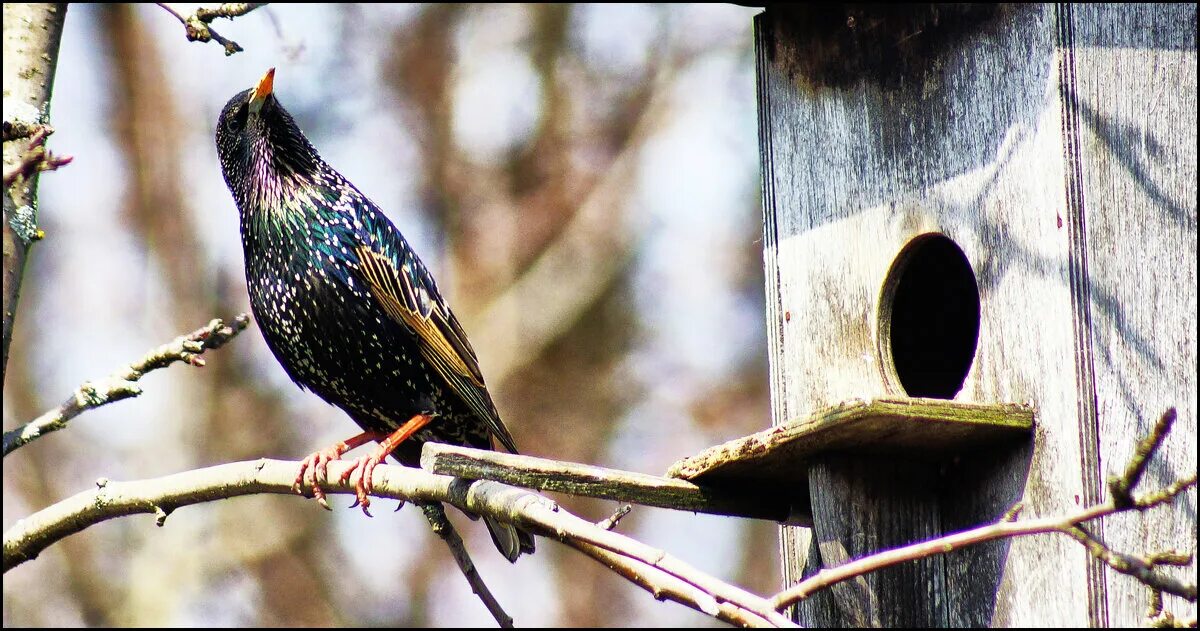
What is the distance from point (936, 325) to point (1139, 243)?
0.98m

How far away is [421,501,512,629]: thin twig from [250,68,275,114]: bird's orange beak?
5.12 feet

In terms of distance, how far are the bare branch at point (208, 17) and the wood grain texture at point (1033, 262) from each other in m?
1.38

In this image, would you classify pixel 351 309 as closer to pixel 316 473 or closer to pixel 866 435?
pixel 316 473

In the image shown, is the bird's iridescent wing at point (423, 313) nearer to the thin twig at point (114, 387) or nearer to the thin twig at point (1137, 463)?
the thin twig at point (114, 387)

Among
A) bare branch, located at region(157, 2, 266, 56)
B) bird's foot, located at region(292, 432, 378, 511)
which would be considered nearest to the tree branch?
bare branch, located at region(157, 2, 266, 56)

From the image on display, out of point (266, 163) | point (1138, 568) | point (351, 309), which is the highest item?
point (266, 163)

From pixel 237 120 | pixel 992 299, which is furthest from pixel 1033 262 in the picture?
pixel 237 120

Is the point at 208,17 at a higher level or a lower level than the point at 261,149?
lower

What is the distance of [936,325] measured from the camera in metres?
3.83

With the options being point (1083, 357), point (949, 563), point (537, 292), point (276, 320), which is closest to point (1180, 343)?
point (1083, 357)

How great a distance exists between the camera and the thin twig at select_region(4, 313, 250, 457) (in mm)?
2990

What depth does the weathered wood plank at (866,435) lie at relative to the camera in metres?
2.76

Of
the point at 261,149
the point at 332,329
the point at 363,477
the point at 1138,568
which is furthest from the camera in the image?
the point at 261,149

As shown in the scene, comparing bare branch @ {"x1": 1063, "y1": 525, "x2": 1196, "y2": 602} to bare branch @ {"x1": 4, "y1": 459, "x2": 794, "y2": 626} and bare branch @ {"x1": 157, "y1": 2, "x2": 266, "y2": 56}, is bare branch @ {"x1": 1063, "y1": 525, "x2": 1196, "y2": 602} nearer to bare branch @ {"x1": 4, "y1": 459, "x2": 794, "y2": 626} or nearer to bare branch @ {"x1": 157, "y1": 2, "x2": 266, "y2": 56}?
bare branch @ {"x1": 4, "y1": 459, "x2": 794, "y2": 626}
